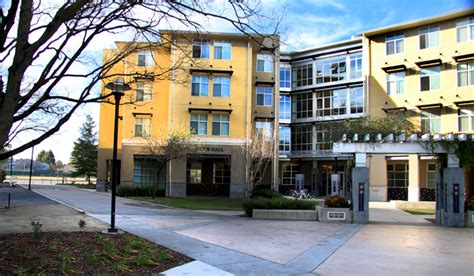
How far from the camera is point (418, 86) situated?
3969 cm

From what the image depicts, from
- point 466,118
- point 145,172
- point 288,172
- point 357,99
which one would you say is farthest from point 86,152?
point 466,118

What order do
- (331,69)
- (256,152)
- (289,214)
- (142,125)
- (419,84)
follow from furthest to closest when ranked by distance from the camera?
(331,69) → (142,125) → (419,84) → (256,152) → (289,214)

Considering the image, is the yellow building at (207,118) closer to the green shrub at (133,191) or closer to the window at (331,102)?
the green shrub at (133,191)

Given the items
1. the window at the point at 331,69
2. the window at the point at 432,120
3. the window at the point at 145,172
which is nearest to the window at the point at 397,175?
the window at the point at 432,120

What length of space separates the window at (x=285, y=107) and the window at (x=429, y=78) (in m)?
15.5

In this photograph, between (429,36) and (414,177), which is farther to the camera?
(429,36)

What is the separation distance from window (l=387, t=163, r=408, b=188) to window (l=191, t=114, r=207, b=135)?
17547 millimetres

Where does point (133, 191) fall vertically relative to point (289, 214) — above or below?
above

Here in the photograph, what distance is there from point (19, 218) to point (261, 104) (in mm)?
29494

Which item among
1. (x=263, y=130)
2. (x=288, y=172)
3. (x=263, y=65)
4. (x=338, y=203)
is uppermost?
(x=263, y=65)

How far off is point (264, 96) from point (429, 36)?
51.1 feet

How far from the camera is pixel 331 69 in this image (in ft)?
159

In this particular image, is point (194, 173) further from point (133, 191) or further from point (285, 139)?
point (285, 139)

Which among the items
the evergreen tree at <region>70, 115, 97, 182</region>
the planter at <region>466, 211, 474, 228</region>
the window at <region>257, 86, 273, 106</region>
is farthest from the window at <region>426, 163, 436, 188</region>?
the evergreen tree at <region>70, 115, 97, 182</region>
